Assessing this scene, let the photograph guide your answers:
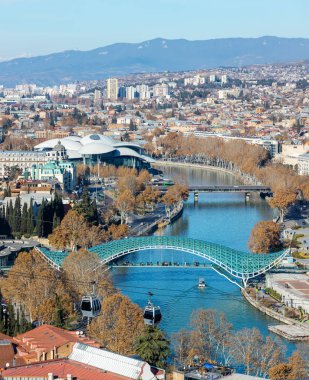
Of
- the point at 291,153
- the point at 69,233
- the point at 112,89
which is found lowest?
the point at 112,89

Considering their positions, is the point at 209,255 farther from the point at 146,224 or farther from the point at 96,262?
the point at 146,224

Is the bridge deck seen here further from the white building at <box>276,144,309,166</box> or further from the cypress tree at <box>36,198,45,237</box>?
the cypress tree at <box>36,198,45,237</box>

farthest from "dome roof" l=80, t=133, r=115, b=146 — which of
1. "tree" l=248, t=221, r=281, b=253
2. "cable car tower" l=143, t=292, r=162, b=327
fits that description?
"cable car tower" l=143, t=292, r=162, b=327

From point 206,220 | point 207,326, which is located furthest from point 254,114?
point 207,326

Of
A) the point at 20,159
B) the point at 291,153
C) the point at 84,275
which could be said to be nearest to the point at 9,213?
the point at 84,275

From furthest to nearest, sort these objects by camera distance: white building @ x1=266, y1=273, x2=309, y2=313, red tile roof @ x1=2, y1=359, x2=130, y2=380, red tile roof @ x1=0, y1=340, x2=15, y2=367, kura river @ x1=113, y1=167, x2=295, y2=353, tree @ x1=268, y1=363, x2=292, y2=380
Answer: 1. white building @ x1=266, y1=273, x2=309, y2=313
2. kura river @ x1=113, y1=167, x2=295, y2=353
3. tree @ x1=268, y1=363, x2=292, y2=380
4. red tile roof @ x1=0, y1=340, x2=15, y2=367
5. red tile roof @ x1=2, y1=359, x2=130, y2=380

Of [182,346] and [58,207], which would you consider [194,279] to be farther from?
[182,346]

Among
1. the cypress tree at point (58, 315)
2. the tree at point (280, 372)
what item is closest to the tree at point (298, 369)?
the tree at point (280, 372)

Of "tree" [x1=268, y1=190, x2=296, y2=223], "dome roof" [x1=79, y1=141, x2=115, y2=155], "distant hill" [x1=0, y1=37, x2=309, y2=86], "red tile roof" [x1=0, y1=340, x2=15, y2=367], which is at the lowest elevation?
"distant hill" [x1=0, y1=37, x2=309, y2=86]
